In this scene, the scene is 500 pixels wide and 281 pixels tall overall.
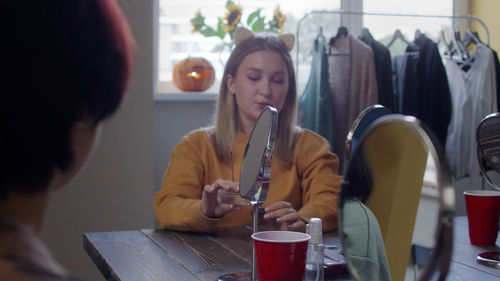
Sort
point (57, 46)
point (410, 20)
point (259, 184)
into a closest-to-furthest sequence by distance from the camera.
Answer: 1. point (57, 46)
2. point (259, 184)
3. point (410, 20)

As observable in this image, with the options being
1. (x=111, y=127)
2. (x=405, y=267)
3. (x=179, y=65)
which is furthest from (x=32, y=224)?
(x=179, y=65)

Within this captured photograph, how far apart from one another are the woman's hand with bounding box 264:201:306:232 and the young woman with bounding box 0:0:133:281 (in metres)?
0.90

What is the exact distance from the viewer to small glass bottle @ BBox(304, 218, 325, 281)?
0.97m

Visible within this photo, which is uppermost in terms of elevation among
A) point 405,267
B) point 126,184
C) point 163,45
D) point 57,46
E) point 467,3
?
point 467,3

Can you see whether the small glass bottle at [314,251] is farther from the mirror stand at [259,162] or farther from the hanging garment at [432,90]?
the hanging garment at [432,90]

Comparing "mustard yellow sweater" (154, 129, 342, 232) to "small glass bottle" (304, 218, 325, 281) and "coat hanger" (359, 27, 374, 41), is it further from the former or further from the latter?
"coat hanger" (359, 27, 374, 41)

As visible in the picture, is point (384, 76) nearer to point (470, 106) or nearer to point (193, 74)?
point (470, 106)

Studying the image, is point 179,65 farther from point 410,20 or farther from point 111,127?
point 410,20

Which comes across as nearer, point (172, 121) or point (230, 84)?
point (230, 84)

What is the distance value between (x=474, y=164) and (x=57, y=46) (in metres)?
2.79

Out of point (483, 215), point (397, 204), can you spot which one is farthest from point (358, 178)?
point (483, 215)

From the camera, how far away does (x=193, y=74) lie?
2816 mm

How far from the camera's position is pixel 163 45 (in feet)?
9.80

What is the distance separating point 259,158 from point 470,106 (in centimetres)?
227
